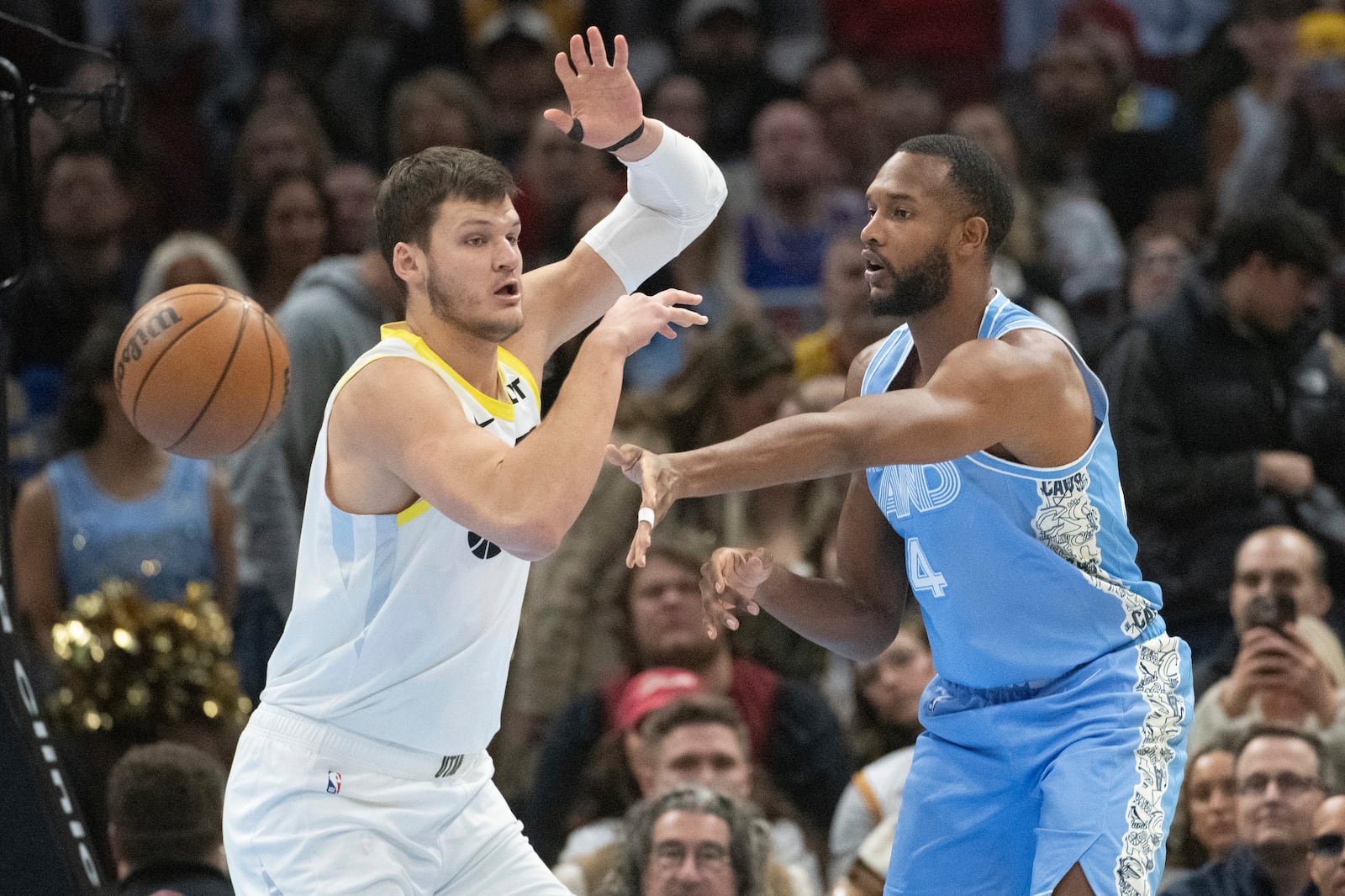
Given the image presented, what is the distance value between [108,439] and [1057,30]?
6.06m

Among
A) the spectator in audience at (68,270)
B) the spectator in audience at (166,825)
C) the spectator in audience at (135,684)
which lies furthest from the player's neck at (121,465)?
the spectator in audience at (166,825)

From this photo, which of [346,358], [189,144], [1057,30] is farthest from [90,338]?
[1057,30]

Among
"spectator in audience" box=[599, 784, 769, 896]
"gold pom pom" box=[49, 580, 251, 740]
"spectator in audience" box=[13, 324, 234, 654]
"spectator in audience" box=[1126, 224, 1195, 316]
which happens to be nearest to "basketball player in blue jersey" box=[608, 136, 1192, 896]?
"spectator in audience" box=[599, 784, 769, 896]

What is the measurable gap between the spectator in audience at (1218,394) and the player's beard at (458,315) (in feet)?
13.6

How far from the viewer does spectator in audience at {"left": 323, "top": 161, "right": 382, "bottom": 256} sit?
360 inches

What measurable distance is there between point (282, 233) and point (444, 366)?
493cm

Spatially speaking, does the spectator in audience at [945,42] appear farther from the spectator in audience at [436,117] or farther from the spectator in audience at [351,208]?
the spectator in audience at [351,208]

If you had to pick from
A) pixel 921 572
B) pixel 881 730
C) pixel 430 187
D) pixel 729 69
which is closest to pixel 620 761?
pixel 881 730

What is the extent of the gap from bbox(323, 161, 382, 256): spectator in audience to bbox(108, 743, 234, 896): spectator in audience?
403 cm

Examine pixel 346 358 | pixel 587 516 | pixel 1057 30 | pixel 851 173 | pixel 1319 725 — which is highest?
pixel 1057 30

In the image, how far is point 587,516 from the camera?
7.52 m

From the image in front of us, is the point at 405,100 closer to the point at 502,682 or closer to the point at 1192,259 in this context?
the point at 1192,259

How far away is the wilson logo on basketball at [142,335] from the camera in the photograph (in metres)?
5.50

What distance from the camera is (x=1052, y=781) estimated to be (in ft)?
14.0
